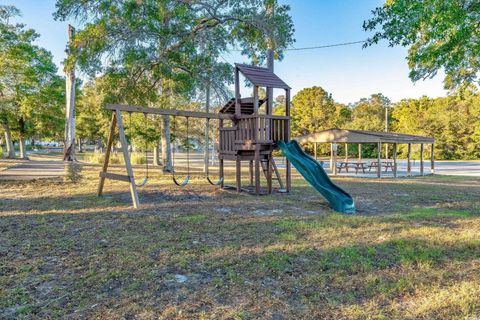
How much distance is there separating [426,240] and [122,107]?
6272 millimetres

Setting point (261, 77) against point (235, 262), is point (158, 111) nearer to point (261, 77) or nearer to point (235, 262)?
point (261, 77)

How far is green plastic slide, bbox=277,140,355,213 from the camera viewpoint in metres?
6.56

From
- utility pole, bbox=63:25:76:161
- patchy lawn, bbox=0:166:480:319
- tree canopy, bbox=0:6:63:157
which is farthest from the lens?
tree canopy, bbox=0:6:63:157

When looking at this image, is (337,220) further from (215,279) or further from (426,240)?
(215,279)

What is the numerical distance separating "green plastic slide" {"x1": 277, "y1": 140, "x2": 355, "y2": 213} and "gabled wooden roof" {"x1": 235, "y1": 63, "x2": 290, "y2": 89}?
5.21 ft

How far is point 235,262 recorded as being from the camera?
3477 mm

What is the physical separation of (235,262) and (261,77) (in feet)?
20.9

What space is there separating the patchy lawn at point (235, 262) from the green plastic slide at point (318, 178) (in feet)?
1.29

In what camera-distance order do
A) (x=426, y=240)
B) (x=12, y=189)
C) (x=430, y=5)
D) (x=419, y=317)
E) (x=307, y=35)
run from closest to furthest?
(x=419, y=317) < (x=426, y=240) < (x=430, y=5) < (x=12, y=189) < (x=307, y=35)

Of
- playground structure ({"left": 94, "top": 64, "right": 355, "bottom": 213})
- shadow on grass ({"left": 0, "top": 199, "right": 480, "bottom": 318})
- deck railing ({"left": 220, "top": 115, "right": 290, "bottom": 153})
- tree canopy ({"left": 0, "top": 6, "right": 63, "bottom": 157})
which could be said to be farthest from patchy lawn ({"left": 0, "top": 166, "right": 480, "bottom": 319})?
tree canopy ({"left": 0, "top": 6, "right": 63, "bottom": 157})

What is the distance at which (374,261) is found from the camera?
3535 millimetres

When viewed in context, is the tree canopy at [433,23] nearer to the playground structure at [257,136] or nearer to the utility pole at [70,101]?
the playground structure at [257,136]

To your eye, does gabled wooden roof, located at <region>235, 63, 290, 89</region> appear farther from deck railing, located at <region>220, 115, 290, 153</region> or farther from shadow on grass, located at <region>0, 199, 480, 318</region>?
shadow on grass, located at <region>0, 199, 480, 318</region>

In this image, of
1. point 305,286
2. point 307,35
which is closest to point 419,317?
point 305,286
